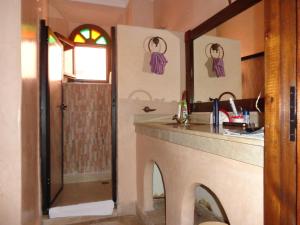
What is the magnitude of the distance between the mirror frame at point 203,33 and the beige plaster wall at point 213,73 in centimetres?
5

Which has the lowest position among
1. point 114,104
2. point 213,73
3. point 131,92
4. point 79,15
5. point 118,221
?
point 118,221

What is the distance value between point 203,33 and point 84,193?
2290 mm

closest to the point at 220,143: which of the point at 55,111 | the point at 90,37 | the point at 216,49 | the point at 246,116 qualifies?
the point at 246,116

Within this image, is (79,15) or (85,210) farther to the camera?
(79,15)

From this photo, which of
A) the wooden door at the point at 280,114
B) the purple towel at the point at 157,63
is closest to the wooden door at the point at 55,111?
the purple towel at the point at 157,63

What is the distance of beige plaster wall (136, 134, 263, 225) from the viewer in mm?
849

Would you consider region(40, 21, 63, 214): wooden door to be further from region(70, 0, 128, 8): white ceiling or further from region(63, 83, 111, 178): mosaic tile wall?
region(70, 0, 128, 8): white ceiling

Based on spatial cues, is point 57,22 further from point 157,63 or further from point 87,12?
point 157,63

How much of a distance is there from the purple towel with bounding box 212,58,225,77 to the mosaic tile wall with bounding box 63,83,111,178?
6.07ft

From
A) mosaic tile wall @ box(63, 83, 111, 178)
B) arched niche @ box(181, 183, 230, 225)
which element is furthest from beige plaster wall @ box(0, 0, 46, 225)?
mosaic tile wall @ box(63, 83, 111, 178)

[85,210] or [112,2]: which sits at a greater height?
[112,2]

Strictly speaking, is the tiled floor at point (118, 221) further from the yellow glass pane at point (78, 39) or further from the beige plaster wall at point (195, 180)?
the yellow glass pane at point (78, 39)

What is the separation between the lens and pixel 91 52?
3.93m

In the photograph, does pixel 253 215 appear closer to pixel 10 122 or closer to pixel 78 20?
pixel 10 122
